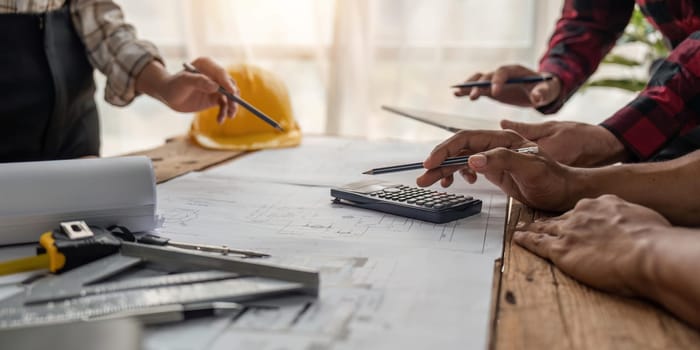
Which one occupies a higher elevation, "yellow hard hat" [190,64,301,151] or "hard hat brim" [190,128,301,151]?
"yellow hard hat" [190,64,301,151]

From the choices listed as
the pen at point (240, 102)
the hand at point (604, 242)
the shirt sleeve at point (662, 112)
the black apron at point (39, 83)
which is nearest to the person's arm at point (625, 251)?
the hand at point (604, 242)

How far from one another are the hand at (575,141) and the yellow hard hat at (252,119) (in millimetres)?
546

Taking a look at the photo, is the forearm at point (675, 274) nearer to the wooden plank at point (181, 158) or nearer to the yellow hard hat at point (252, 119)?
the wooden plank at point (181, 158)

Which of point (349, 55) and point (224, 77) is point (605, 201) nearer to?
point (224, 77)

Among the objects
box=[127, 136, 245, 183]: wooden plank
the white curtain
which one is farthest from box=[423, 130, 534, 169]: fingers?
the white curtain

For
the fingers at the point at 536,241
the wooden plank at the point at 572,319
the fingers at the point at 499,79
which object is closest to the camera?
the wooden plank at the point at 572,319

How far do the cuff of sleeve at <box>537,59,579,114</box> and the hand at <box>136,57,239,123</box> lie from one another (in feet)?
2.06

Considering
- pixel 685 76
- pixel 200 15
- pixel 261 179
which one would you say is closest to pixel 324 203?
pixel 261 179

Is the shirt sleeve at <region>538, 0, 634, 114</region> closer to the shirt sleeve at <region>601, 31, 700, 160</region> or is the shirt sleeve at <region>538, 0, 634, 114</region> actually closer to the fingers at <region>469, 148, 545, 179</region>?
the shirt sleeve at <region>601, 31, 700, 160</region>

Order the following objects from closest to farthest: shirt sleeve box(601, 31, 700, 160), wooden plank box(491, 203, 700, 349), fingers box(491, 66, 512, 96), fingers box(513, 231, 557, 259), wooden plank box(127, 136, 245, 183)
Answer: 1. wooden plank box(491, 203, 700, 349)
2. fingers box(513, 231, 557, 259)
3. shirt sleeve box(601, 31, 700, 160)
4. wooden plank box(127, 136, 245, 183)
5. fingers box(491, 66, 512, 96)

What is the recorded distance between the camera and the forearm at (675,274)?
499 mm

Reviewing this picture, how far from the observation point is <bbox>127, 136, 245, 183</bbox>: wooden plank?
111cm

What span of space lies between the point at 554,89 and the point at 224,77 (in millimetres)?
640

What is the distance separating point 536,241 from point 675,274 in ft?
0.59
